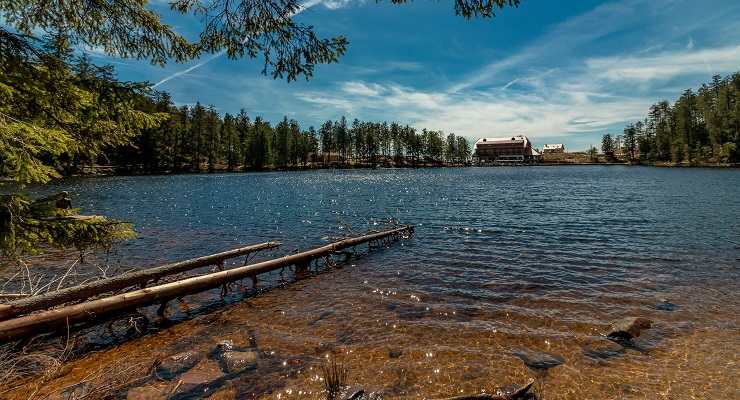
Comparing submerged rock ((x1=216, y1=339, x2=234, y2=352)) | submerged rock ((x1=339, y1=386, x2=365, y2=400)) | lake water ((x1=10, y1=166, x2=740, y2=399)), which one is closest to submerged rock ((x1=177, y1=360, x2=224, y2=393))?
lake water ((x1=10, y1=166, x2=740, y2=399))

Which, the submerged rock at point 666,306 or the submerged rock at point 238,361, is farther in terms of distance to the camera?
the submerged rock at point 666,306

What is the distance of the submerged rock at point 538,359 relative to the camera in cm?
784

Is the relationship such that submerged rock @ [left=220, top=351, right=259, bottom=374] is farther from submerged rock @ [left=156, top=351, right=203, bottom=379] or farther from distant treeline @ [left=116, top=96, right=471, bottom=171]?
distant treeline @ [left=116, top=96, right=471, bottom=171]

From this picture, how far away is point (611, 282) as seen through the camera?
44.5ft

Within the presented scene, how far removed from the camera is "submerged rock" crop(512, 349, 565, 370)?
7840 mm

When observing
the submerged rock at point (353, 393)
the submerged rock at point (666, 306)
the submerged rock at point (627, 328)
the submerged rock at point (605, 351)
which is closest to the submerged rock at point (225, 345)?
the submerged rock at point (353, 393)

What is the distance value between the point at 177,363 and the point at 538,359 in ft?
27.7

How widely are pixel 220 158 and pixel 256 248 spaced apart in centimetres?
14475

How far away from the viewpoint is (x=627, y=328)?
9172mm

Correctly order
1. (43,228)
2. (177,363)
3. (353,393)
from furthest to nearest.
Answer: (177,363), (353,393), (43,228)

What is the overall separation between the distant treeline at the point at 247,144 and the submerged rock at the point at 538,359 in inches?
3874

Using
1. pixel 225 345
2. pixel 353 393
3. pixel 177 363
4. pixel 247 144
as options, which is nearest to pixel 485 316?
pixel 353 393

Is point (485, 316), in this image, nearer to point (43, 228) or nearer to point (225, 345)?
point (225, 345)

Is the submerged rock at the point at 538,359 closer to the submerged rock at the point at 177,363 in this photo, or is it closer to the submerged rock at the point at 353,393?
the submerged rock at the point at 353,393
